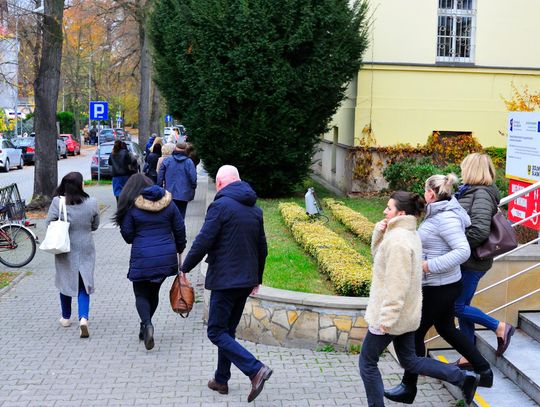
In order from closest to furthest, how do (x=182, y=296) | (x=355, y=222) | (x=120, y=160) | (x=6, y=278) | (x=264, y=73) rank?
1. (x=182, y=296)
2. (x=6, y=278)
3. (x=355, y=222)
4. (x=264, y=73)
5. (x=120, y=160)

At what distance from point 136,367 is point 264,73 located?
9.33 meters

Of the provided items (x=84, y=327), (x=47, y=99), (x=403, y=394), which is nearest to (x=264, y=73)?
(x=47, y=99)

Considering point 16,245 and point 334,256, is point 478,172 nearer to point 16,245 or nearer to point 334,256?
point 334,256

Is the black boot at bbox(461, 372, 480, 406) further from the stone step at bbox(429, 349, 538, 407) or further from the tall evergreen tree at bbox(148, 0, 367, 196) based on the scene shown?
the tall evergreen tree at bbox(148, 0, 367, 196)

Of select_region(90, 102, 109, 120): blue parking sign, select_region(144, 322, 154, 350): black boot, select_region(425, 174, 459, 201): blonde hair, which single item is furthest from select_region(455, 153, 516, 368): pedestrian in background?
select_region(90, 102, 109, 120): blue parking sign

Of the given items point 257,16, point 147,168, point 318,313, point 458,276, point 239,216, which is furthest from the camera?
point 147,168

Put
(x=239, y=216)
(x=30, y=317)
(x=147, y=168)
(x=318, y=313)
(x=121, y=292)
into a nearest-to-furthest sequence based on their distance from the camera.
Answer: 1. (x=239, y=216)
2. (x=318, y=313)
3. (x=30, y=317)
4. (x=121, y=292)
5. (x=147, y=168)

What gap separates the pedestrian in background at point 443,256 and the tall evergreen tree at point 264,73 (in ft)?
32.7

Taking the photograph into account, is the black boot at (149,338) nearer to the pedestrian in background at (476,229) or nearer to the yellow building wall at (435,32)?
the pedestrian in background at (476,229)

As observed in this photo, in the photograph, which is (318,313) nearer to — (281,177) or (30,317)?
(30,317)

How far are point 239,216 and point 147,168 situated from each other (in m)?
11.6

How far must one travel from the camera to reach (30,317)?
8.52 metres

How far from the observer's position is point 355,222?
12.0 meters

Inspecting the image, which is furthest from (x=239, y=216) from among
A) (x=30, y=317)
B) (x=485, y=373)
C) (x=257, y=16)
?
(x=257, y=16)
